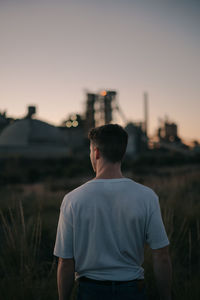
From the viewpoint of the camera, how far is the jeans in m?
1.53

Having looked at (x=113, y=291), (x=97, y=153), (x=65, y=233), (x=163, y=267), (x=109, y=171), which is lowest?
(x=113, y=291)

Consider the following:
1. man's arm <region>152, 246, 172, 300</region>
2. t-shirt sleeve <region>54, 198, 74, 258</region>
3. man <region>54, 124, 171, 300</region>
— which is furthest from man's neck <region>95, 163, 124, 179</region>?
man's arm <region>152, 246, 172, 300</region>

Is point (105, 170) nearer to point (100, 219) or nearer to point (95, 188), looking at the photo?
point (95, 188)

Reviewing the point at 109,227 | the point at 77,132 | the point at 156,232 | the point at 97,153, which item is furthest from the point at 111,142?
the point at 77,132

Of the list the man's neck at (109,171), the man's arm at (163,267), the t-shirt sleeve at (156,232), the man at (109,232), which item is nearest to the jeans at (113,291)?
the man at (109,232)

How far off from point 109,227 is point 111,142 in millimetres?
Answer: 474

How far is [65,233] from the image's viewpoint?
1560 mm

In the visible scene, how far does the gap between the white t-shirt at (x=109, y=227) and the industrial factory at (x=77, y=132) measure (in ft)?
4.02

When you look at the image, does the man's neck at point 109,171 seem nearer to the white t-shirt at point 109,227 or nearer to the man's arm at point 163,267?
the white t-shirt at point 109,227

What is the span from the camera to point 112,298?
5.01 ft

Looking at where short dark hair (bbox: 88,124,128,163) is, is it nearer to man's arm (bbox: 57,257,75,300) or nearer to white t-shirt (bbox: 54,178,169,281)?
white t-shirt (bbox: 54,178,169,281)

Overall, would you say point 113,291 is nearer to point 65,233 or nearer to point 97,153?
point 65,233

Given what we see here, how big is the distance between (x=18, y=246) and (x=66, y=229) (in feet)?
7.24

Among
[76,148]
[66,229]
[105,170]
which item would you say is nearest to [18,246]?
[66,229]
